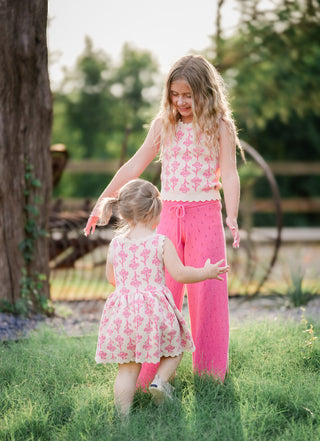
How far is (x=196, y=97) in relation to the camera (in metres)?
2.47

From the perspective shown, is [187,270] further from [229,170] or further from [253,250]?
[253,250]

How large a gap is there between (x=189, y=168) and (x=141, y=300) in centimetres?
64

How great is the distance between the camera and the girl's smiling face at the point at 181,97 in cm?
247

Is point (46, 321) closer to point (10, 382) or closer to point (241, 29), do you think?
point (10, 382)

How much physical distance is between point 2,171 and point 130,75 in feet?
30.3

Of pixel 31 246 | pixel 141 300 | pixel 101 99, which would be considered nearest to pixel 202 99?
pixel 141 300

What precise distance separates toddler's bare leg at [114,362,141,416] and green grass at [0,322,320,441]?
0.04 metres

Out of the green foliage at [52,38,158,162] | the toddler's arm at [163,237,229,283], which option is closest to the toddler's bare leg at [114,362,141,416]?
the toddler's arm at [163,237,229,283]

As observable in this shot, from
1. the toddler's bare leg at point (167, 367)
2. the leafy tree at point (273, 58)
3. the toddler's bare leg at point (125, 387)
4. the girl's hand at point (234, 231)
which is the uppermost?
the leafy tree at point (273, 58)

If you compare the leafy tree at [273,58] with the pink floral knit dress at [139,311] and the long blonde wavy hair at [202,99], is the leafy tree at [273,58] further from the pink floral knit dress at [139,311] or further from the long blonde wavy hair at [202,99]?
the pink floral knit dress at [139,311]

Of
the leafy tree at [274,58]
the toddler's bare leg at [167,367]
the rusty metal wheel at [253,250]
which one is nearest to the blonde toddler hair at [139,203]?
the toddler's bare leg at [167,367]

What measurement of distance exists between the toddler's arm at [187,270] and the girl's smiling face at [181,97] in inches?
23.6

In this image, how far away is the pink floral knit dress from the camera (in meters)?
2.23

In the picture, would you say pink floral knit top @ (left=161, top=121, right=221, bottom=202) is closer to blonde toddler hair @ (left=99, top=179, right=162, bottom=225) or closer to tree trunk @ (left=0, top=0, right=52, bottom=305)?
blonde toddler hair @ (left=99, top=179, right=162, bottom=225)
